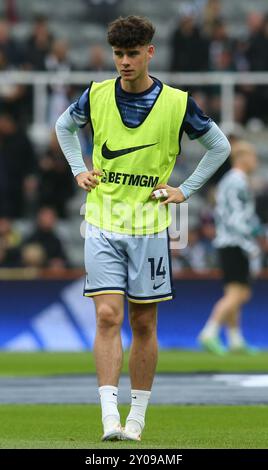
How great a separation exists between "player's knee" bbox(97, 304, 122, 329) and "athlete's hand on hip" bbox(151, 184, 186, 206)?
0.73 m

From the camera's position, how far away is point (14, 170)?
69.6 feet

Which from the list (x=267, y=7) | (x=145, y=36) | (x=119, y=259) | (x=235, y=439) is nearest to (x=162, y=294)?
(x=119, y=259)

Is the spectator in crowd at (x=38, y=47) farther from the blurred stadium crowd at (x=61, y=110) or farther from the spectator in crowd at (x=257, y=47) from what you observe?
the spectator in crowd at (x=257, y=47)

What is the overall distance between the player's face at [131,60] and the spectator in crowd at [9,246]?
11.1m

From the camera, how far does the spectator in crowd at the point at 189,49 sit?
21688 millimetres

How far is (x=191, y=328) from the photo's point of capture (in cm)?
1814

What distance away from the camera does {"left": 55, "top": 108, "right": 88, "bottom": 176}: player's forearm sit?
8.59 meters

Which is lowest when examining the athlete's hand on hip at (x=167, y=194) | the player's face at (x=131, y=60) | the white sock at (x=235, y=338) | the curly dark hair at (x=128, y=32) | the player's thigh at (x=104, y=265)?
the player's thigh at (x=104, y=265)

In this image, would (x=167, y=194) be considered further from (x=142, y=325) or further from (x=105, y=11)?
(x=105, y=11)

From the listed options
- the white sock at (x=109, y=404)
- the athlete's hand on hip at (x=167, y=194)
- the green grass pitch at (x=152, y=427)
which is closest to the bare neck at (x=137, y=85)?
the athlete's hand on hip at (x=167, y=194)

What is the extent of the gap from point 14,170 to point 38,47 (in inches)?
79.8

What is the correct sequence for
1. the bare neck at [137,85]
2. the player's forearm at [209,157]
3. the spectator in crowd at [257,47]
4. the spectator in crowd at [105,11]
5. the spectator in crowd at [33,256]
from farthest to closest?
the spectator in crowd at [105,11]
the spectator in crowd at [257,47]
the spectator in crowd at [33,256]
the player's forearm at [209,157]
the bare neck at [137,85]

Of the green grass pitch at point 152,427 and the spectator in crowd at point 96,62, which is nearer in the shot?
the green grass pitch at point 152,427

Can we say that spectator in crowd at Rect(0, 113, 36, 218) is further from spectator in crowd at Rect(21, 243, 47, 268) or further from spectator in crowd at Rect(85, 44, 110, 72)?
spectator in crowd at Rect(21, 243, 47, 268)
